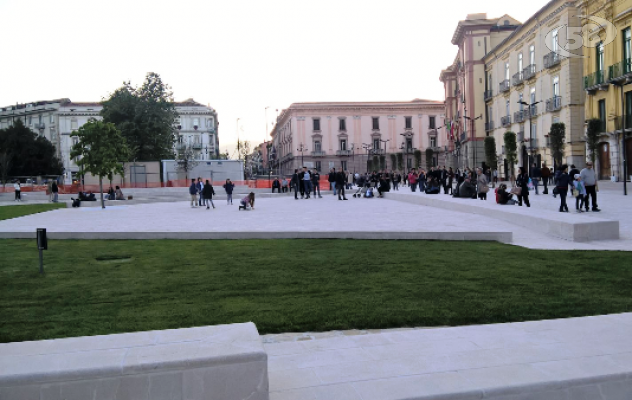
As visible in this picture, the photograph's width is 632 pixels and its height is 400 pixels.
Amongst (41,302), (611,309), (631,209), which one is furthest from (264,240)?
(631,209)

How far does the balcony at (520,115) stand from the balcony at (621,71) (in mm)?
13311

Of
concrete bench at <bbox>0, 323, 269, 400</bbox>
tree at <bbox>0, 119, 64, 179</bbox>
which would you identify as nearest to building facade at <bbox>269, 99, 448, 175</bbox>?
tree at <bbox>0, 119, 64, 179</bbox>

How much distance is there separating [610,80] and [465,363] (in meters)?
33.5

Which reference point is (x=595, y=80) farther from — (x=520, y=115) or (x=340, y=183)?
(x=340, y=183)

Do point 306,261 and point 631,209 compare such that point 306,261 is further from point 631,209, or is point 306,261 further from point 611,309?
point 631,209

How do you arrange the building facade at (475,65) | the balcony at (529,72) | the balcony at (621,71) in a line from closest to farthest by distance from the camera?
the balcony at (621,71) < the balcony at (529,72) < the building facade at (475,65)

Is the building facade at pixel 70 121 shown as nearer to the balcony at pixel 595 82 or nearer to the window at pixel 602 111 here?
the balcony at pixel 595 82

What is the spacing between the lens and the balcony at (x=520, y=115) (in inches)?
1856

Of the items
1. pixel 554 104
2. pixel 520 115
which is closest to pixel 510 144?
pixel 554 104

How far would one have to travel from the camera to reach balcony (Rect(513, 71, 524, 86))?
4824cm

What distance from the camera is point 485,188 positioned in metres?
21.6

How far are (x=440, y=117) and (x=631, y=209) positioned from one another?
7751 centimetres

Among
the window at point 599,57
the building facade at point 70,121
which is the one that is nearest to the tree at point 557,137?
the window at point 599,57

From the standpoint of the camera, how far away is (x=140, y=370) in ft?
9.73
